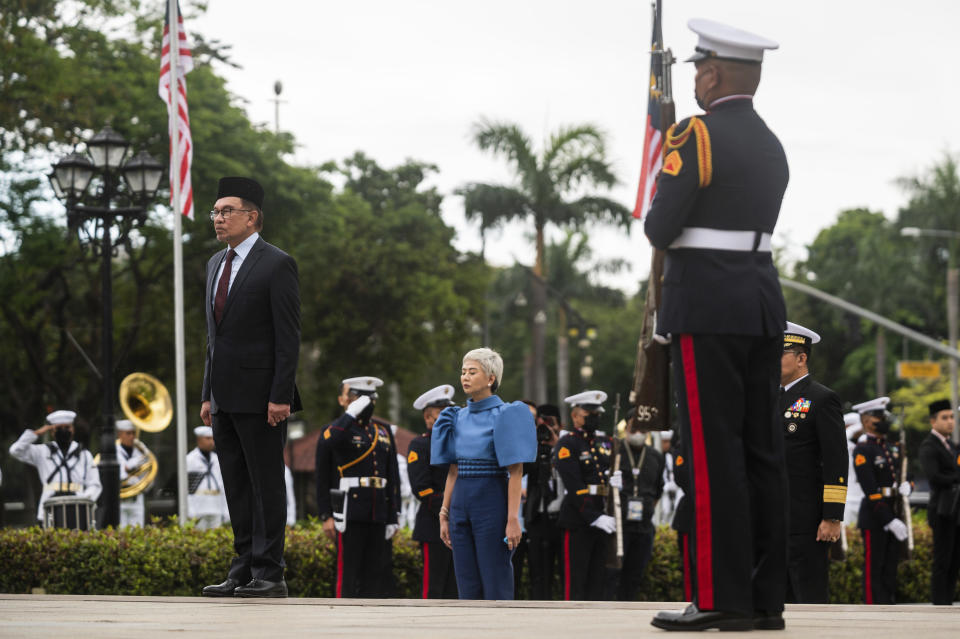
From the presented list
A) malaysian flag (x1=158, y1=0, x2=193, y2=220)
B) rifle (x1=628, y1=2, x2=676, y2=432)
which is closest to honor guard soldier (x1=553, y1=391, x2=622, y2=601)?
rifle (x1=628, y1=2, x2=676, y2=432)

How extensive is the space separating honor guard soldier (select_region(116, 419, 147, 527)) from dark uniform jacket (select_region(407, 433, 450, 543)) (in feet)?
27.6

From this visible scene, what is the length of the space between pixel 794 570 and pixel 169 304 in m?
26.8

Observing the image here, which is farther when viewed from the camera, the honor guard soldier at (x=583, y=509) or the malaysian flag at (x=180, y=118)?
the malaysian flag at (x=180, y=118)

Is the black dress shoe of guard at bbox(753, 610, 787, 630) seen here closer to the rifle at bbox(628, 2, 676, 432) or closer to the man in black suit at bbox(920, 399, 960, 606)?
the rifle at bbox(628, 2, 676, 432)

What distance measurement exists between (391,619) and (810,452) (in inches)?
165

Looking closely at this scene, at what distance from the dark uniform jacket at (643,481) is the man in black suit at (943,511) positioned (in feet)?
8.64

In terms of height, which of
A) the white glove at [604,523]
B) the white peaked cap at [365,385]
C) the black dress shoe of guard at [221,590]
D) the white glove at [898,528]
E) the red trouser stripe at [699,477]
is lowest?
the white glove at [898,528]

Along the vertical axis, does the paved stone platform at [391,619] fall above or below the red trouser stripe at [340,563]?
above

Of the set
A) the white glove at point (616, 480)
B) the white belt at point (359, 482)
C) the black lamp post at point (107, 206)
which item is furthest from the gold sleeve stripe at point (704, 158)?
the black lamp post at point (107, 206)

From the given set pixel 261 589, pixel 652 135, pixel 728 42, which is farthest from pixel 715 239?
pixel 652 135

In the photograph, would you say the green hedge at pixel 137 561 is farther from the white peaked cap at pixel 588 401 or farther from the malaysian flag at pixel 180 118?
the malaysian flag at pixel 180 118

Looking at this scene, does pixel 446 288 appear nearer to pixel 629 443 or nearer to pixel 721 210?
pixel 629 443

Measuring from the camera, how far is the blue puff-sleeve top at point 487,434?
8391mm

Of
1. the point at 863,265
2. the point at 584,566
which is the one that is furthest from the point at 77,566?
the point at 863,265
